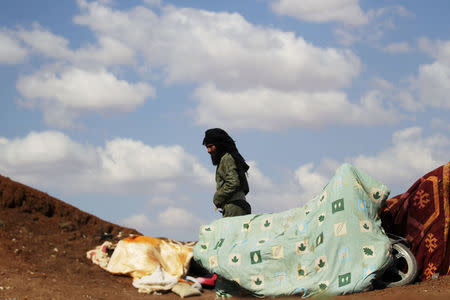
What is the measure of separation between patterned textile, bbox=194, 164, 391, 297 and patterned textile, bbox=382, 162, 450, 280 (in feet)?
1.94

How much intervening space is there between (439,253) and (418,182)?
944 millimetres

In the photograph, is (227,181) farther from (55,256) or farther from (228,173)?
(55,256)

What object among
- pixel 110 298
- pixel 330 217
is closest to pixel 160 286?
pixel 110 298

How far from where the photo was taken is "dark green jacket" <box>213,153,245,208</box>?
7.16 m

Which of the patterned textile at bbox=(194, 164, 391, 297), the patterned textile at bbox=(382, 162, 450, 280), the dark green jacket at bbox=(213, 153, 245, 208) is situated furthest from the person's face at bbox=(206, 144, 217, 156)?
the patterned textile at bbox=(382, 162, 450, 280)

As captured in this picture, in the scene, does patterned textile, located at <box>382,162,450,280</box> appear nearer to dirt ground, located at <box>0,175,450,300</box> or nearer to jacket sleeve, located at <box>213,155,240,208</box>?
dirt ground, located at <box>0,175,450,300</box>

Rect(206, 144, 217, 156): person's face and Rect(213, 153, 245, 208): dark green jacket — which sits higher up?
Rect(206, 144, 217, 156): person's face

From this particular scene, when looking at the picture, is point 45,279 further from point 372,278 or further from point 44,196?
point 372,278

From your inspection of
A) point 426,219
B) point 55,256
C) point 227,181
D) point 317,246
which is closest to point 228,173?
point 227,181

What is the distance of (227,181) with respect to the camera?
7.19 m

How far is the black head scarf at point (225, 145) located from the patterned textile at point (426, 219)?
6.59 feet

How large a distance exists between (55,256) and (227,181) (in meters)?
3.37

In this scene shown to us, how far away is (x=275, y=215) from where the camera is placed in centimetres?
708

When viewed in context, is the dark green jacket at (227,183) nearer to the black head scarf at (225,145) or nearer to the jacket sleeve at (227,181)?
the jacket sleeve at (227,181)
